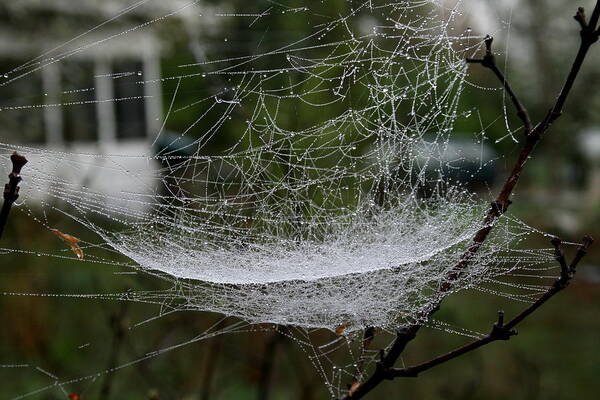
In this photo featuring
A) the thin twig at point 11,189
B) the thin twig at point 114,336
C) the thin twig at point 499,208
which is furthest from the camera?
the thin twig at point 114,336

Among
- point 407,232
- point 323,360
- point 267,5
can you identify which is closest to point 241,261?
point 407,232

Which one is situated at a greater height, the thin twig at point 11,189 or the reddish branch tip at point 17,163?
the reddish branch tip at point 17,163

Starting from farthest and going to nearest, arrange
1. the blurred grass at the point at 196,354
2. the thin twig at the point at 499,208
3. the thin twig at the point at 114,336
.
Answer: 1. the blurred grass at the point at 196,354
2. the thin twig at the point at 114,336
3. the thin twig at the point at 499,208

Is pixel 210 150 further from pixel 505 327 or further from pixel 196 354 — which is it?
pixel 505 327

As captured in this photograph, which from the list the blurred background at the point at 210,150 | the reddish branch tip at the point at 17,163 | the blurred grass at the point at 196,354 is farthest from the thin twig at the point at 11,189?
the blurred grass at the point at 196,354

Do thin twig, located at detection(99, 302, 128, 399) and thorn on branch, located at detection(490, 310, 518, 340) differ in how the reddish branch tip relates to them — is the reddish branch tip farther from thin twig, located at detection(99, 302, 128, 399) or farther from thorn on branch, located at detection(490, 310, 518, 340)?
thin twig, located at detection(99, 302, 128, 399)

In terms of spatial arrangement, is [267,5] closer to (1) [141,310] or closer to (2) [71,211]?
(2) [71,211]

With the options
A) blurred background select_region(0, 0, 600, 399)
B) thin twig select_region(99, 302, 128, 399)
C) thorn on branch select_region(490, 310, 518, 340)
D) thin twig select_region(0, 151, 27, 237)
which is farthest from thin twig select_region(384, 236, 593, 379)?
thin twig select_region(99, 302, 128, 399)

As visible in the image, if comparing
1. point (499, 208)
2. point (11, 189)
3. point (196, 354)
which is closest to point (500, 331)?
point (499, 208)

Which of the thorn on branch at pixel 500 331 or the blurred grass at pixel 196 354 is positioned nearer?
the thorn on branch at pixel 500 331

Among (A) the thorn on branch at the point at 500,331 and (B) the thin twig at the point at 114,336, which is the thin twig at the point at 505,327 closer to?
(A) the thorn on branch at the point at 500,331
